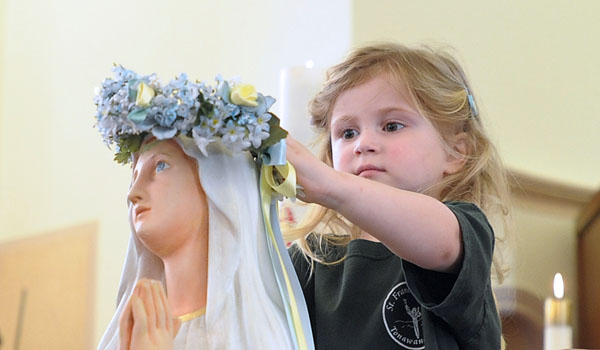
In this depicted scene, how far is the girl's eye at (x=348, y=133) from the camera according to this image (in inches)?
48.8

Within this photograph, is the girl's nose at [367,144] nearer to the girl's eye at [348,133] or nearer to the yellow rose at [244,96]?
the girl's eye at [348,133]

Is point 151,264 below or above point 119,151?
below

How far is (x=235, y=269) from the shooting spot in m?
0.93

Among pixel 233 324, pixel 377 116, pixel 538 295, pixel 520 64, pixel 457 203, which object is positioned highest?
pixel 520 64

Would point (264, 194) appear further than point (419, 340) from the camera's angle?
No

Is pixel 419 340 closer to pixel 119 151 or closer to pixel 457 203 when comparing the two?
pixel 457 203

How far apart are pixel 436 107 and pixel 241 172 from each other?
1.26 feet

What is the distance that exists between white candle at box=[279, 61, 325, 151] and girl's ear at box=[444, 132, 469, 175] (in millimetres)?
555

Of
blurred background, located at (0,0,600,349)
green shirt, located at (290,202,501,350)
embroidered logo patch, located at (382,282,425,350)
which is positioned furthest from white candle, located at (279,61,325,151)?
embroidered logo patch, located at (382,282,425,350)

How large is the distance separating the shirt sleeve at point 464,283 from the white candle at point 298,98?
0.74m

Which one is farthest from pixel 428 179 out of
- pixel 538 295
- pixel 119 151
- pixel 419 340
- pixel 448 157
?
pixel 538 295

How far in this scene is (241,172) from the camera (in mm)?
959

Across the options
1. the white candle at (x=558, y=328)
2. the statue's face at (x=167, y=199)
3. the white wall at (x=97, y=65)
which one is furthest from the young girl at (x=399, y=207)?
the white wall at (x=97, y=65)

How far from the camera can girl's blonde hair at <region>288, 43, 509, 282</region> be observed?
1.25 m
